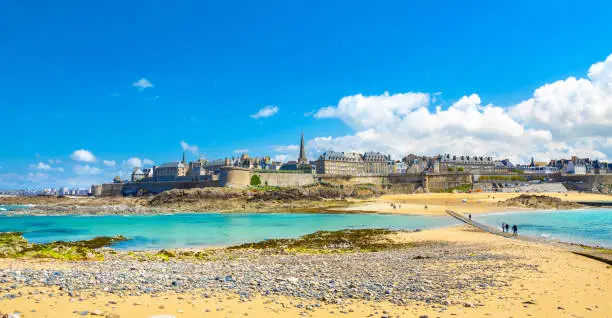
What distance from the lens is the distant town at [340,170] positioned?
288 feet

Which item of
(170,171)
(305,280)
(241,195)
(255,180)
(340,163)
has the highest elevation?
(340,163)

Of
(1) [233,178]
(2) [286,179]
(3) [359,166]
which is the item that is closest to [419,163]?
(3) [359,166]

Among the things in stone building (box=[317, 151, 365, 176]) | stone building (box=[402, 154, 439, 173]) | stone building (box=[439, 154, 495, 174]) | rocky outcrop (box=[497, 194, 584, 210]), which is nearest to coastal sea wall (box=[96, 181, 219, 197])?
stone building (box=[317, 151, 365, 176])

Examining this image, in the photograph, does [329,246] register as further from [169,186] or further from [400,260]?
[169,186]

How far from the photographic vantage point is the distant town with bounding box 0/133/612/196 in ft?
288

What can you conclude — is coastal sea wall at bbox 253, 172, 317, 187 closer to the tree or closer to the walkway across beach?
the tree

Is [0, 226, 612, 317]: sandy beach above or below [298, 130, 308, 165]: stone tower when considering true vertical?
below

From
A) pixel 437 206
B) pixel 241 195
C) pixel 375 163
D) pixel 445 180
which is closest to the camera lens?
pixel 437 206

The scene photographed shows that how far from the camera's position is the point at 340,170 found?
11400 centimetres

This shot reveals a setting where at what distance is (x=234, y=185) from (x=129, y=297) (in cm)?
7071

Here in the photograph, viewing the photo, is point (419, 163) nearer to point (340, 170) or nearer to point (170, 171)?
point (340, 170)

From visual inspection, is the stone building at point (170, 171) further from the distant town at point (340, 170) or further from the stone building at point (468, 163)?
the stone building at point (468, 163)

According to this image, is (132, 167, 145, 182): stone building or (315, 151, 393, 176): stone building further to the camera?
(132, 167, 145, 182): stone building

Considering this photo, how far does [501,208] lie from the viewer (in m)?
47.8
